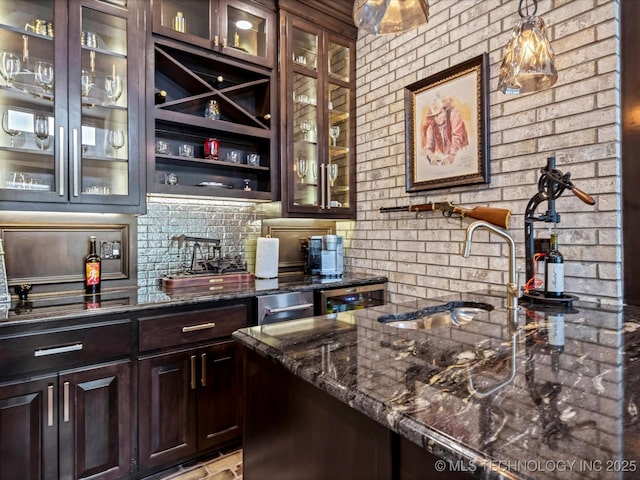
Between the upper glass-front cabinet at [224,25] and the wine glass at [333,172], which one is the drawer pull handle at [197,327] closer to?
the wine glass at [333,172]

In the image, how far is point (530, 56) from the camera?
138 centimetres

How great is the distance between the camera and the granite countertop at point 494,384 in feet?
1.67

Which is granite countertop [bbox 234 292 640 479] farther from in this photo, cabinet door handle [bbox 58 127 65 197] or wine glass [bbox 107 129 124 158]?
wine glass [bbox 107 129 124 158]

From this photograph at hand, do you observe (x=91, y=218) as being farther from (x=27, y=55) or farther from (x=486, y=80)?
(x=486, y=80)

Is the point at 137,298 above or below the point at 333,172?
below

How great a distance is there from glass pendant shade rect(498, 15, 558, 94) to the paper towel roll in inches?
69.9

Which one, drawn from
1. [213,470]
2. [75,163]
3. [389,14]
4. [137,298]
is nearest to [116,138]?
[75,163]

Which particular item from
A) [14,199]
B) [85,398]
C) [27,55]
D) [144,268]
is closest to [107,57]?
[27,55]

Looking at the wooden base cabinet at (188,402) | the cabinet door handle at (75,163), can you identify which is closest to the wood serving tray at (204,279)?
the wooden base cabinet at (188,402)

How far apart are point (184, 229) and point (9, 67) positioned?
1260mm

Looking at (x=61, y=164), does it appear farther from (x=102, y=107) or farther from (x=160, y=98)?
(x=160, y=98)

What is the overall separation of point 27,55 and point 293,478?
2.38 metres

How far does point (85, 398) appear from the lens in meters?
1.68

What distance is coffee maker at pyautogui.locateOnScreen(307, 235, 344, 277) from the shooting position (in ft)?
9.39
